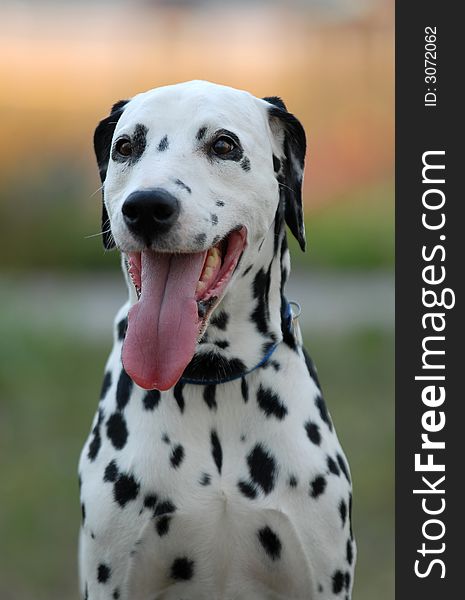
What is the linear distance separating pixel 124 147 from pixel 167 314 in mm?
634

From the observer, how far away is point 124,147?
4070 millimetres

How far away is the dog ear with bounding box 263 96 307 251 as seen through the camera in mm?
4312

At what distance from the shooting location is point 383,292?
40.6 feet

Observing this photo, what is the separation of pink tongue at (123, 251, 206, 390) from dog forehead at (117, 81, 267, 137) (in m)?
0.47

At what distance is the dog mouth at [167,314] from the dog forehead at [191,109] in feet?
1.49

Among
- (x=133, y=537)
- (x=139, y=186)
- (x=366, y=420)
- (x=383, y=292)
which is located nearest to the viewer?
(x=139, y=186)

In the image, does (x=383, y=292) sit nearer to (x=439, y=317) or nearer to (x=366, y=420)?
(x=366, y=420)

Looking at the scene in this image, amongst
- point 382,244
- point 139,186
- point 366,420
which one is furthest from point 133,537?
point 382,244

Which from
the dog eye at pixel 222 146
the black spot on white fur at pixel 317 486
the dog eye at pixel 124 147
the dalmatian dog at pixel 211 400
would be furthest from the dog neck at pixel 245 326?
the dog eye at pixel 124 147

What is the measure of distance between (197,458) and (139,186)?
1.01 metres

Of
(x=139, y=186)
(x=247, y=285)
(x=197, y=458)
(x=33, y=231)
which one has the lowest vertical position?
(x=197, y=458)

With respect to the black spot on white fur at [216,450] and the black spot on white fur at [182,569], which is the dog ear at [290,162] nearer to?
the black spot on white fur at [216,450]

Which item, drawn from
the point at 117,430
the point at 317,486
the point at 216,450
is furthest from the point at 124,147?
the point at 317,486

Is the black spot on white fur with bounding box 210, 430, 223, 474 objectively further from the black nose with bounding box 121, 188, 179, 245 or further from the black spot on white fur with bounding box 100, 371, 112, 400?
the black nose with bounding box 121, 188, 179, 245
